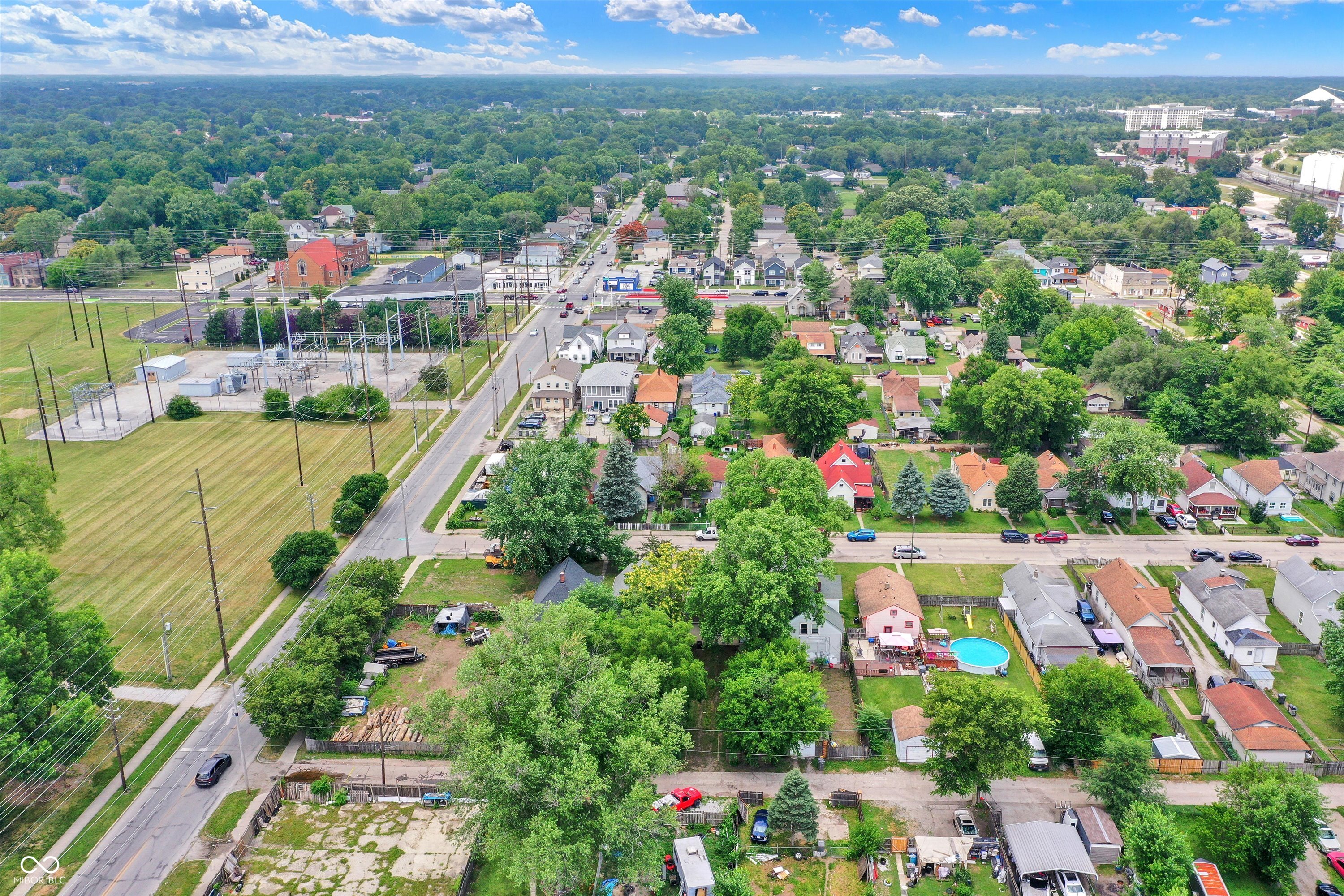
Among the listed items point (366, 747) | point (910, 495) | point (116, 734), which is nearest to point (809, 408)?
point (910, 495)

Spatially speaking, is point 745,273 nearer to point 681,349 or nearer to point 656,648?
point 681,349

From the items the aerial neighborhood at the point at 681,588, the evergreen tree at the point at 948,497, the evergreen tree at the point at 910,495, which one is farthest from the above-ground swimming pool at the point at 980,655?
the evergreen tree at the point at 948,497

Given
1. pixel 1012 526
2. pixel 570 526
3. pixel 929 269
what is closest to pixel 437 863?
pixel 570 526

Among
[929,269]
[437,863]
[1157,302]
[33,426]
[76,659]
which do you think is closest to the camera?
[437,863]

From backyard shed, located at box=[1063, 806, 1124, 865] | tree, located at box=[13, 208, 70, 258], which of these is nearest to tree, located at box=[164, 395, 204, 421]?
backyard shed, located at box=[1063, 806, 1124, 865]

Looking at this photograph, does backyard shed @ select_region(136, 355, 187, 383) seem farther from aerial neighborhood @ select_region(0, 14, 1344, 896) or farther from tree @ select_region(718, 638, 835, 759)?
tree @ select_region(718, 638, 835, 759)

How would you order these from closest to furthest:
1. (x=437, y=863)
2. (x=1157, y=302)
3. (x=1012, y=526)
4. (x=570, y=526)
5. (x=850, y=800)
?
1. (x=437, y=863)
2. (x=850, y=800)
3. (x=570, y=526)
4. (x=1012, y=526)
5. (x=1157, y=302)

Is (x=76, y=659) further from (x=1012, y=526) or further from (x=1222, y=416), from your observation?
(x=1222, y=416)

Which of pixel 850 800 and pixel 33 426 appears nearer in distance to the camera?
pixel 850 800
